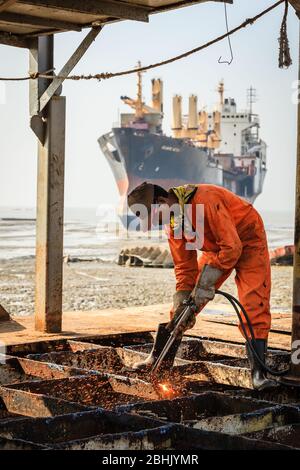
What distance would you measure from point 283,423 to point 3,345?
119 inches

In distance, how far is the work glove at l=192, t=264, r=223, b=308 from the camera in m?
6.27

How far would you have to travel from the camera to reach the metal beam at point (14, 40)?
8.94 metres

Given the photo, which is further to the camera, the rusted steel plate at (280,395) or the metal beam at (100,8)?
the metal beam at (100,8)

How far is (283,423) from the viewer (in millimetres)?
5555

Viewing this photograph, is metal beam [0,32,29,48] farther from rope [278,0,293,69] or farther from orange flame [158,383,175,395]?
orange flame [158,383,175,395]

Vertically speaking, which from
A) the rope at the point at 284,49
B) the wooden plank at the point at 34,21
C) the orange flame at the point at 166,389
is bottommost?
the orange flame at the point at 166,389

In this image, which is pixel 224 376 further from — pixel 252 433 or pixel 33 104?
pixel 33 104

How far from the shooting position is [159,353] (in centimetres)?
703

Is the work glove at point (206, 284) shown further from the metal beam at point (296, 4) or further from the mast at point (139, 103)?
the mast at point (139, 103)

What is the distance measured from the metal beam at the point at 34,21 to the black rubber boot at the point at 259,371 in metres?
3.76

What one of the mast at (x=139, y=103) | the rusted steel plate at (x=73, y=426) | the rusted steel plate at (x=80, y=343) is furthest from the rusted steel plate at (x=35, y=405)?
the mast at (x=139, y=103)

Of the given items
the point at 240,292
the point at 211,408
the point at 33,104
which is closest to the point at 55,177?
the point at 33,104

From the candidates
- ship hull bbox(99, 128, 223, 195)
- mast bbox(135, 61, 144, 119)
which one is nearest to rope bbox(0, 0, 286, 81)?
ship hull bbox(99, 128, 223, 195)
